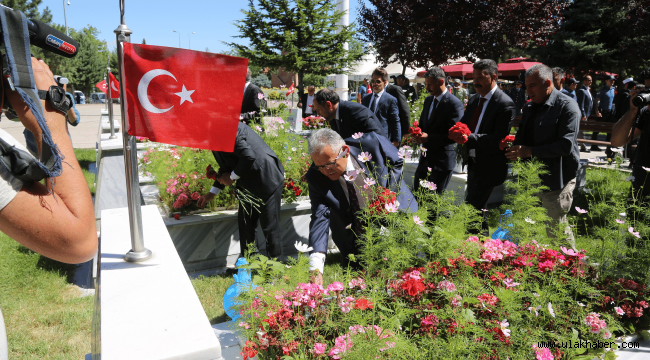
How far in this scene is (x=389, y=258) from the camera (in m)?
1.89

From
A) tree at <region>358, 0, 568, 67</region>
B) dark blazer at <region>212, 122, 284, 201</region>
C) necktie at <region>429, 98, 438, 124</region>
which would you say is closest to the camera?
dark blazer at <region>212, 122, 284, 201</region>

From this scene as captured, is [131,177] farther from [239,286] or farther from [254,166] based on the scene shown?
[254,166]

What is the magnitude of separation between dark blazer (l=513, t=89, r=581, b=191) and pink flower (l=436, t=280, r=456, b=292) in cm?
235

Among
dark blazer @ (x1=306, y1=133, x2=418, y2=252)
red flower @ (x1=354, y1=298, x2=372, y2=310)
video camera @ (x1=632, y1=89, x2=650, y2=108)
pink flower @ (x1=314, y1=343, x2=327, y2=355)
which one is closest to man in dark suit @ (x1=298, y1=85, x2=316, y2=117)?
video camera @ (x1=632, y1=89, x2=650, y2=108)

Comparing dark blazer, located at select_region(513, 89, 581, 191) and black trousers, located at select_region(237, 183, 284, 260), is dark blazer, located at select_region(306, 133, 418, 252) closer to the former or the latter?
black trousers, located at select_region(237, 183, 284, 260)

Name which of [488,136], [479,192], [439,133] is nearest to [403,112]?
[439,133]

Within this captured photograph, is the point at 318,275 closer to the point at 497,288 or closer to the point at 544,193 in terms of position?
the point at 497,288

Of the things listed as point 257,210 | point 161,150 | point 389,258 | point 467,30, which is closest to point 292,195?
point 257,210

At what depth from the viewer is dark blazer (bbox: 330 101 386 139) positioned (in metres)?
4.90

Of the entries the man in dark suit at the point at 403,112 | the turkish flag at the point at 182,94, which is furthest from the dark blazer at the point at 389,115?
the turkish flag at the point at 182,94

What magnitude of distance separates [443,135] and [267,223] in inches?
90.0

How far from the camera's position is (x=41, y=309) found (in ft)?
12.2

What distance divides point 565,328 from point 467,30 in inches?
506

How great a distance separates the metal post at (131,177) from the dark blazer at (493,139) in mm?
3478
